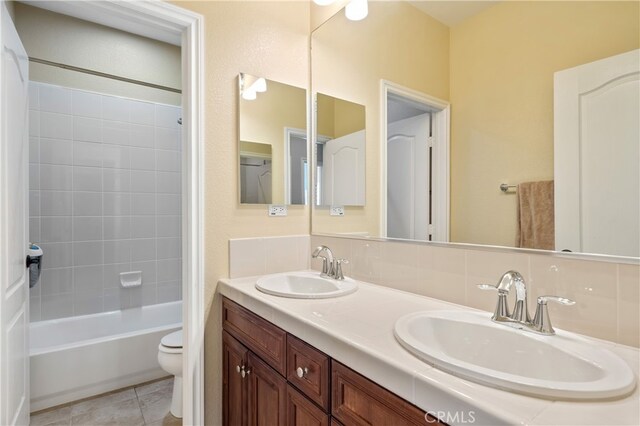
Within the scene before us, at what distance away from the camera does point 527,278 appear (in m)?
0.98

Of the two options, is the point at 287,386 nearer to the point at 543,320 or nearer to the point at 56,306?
the point at 543,320

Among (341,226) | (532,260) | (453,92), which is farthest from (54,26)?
(532,260)

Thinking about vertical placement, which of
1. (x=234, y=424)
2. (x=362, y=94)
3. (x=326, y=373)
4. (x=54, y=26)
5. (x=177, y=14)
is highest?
(x=54, y=26)

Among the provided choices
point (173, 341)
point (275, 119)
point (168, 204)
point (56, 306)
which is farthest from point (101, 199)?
point (275, 119)

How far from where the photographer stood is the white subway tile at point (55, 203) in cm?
238

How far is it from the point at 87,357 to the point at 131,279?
2.48ft

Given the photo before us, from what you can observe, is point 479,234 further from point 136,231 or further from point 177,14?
point 136,231

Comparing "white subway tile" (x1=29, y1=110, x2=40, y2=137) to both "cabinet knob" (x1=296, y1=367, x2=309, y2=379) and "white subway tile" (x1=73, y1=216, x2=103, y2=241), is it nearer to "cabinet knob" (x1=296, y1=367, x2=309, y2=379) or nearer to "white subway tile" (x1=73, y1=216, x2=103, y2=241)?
"white subway tile" (x1=73, y1=216, x2=103, y2=241)

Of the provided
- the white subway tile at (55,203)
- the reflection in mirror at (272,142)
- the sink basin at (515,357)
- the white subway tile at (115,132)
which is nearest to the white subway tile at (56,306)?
the white subway tile at (55,203)

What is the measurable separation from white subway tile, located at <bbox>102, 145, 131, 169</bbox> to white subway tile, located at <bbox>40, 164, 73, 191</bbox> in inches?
9.7

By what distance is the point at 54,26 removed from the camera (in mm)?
2299

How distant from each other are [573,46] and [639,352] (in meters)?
0.83

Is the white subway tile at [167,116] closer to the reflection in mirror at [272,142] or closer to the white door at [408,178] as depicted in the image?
the reflection in mirror at [272,142]

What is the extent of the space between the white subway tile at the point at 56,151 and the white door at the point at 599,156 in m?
3.02
